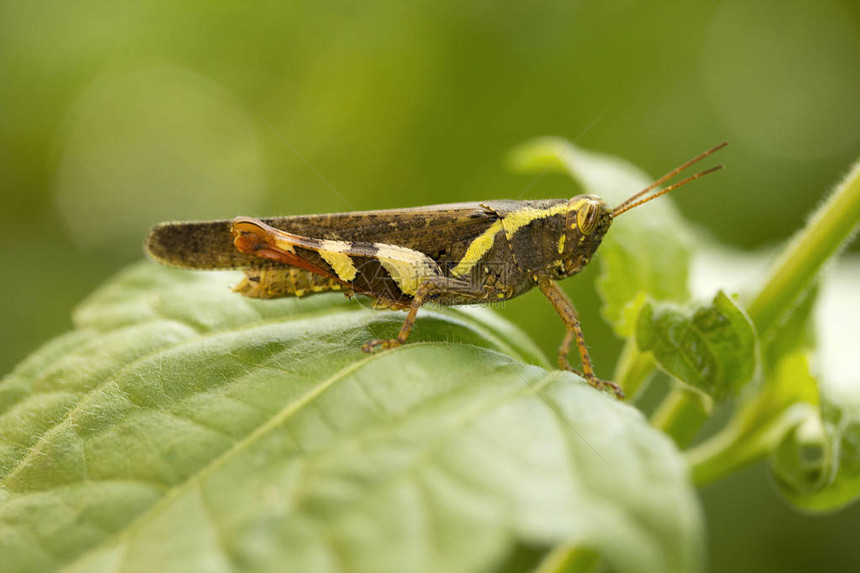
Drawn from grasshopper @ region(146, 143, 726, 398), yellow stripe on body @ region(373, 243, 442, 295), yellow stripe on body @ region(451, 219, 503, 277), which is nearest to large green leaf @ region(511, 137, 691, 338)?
grasshopper @ region(146, 143, 726, 398)

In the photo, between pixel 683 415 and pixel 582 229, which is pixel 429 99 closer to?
pixel 582 229

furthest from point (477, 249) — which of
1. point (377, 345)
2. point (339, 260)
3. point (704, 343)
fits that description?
point (704, 343)

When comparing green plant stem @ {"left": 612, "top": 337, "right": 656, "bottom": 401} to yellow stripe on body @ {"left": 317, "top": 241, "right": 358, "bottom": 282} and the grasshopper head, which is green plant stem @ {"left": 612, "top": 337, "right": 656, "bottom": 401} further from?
yellow stripe on body @ {"left": 317, "top": 241, "right": 358, "bottom": 282}

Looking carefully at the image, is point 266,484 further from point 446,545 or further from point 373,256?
point 373,256

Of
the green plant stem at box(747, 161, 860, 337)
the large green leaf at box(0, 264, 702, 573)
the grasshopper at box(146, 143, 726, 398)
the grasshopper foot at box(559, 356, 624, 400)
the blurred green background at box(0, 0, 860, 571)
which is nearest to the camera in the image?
the large green leaf at box(0, 264, 702, 573)

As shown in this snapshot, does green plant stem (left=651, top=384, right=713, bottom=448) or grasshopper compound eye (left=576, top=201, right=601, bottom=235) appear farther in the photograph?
grasshopper compound eye (left=576, top=201, right=601, bottom=235)

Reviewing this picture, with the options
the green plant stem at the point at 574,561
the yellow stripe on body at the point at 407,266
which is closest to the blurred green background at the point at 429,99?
the yellow stripe on body at the point at 407,266

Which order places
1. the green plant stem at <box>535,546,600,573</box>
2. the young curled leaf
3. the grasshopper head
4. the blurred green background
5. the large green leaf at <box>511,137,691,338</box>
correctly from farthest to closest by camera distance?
the blurred green background
the grasshopper head
the large green leaf at <box>511,137,691,338</box>
the young curled leaf
the green plant stem at <box>535,546,600,573</box>
